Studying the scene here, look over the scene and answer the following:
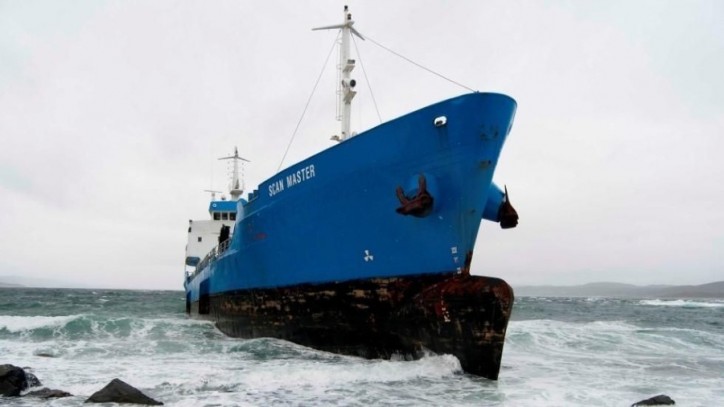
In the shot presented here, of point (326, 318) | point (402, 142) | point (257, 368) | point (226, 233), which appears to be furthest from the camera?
point (226, 233)

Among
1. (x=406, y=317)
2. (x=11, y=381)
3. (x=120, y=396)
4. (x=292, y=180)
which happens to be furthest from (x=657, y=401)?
(x=11, y=381)

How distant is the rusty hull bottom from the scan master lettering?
2208 mm

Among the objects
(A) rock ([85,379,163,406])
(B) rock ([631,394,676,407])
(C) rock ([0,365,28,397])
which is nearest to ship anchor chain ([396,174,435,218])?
(B) rock ([631,394,676,407])

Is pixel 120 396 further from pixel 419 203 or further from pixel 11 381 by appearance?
pixel 419 203

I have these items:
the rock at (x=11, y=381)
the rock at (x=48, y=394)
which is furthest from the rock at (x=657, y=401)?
the rock at (x=11, y=381)

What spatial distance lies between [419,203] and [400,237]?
97 centimetres

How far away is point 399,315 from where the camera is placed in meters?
9.00

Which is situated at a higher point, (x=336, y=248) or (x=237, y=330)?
(x=336, y=248)

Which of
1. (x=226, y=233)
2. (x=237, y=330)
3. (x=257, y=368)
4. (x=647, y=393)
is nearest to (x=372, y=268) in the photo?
(x=257, y=368)

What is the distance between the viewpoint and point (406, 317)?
8.89 m

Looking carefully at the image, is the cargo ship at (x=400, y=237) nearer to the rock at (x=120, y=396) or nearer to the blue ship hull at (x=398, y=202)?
the blue ship hull at (x=398, y=202)

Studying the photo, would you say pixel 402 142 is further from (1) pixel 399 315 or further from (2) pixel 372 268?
(1) pixel 399 315

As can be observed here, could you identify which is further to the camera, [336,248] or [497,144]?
Result: [336,248]

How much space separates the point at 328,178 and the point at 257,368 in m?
3.86
